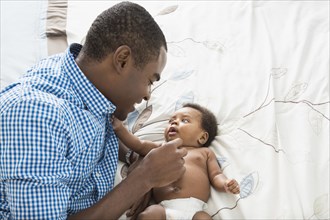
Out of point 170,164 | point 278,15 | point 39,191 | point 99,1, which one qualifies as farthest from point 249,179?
point 99,1

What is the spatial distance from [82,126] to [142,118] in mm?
436

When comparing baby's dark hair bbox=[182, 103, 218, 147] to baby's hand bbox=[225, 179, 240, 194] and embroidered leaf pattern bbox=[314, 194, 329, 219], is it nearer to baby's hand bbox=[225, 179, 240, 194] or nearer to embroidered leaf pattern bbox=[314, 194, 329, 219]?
baby's hand bbox=[225, 179, 240, 194]

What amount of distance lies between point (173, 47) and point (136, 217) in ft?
2.28

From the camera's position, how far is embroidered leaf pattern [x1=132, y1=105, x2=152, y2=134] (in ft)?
4.82

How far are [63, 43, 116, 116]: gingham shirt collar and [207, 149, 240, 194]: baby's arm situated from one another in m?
0.39

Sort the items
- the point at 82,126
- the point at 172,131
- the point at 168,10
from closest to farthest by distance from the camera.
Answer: the point at 82,126 < the point at 172,131 < the point at 168,10

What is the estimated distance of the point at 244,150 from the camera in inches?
53.1

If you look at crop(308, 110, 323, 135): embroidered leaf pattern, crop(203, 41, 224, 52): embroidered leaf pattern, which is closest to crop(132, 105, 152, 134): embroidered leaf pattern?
crop(203, 41, 224, 52): embroidered leaf pattern

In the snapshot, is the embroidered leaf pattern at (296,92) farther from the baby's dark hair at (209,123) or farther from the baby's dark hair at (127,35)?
the baby's dark hair at (127,35)

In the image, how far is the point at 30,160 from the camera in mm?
931

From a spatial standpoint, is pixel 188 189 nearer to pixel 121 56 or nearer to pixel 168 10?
pixel 121 56

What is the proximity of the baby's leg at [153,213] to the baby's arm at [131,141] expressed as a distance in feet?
0.61

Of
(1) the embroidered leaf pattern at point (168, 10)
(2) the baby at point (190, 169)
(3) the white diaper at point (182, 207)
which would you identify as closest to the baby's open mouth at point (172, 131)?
(2) the baby at point (190, 169)

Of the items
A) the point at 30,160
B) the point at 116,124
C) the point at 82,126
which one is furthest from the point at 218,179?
the point at 30,160
